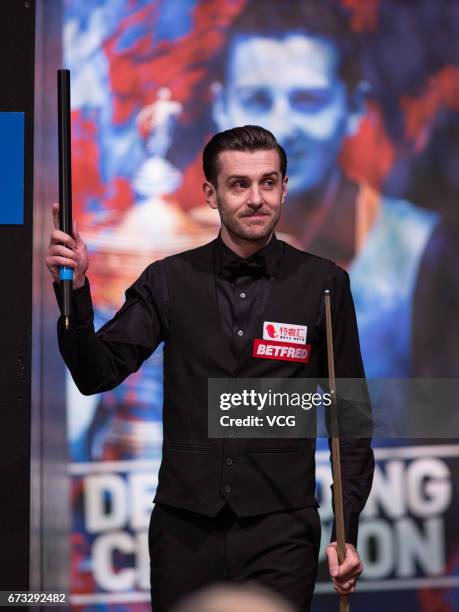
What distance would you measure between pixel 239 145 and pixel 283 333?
50 centimetres

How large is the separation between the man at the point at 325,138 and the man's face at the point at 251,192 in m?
1.41

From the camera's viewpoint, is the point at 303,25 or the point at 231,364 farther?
the point at 303,25

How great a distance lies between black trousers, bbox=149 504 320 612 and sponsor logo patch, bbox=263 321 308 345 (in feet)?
1.40

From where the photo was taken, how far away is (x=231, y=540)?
8.32 feet

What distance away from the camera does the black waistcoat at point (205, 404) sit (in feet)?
8.40

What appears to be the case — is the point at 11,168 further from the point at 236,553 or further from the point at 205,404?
the point at 236,553

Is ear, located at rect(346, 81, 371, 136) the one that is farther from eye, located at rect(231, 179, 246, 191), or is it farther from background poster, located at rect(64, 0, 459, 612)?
eye, located at rect(231, 179, 246, 191)

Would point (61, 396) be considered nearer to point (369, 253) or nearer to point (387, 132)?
point (369, 253)

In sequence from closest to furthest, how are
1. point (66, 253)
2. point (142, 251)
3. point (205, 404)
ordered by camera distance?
point (66, 253), point (205, 404), point (142, 251)

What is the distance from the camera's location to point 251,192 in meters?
2.64

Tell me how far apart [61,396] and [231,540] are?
1.61 metres

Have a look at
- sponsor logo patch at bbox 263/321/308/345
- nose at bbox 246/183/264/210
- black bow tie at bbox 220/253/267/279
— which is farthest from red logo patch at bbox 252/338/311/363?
nose at bbox 246/183/264/210

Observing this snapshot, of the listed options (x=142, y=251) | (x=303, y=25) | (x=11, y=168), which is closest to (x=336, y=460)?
(x=11, y=168)

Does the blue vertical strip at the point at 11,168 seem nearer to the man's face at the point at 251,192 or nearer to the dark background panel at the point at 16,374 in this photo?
the dark background panel at the point at 16,374
